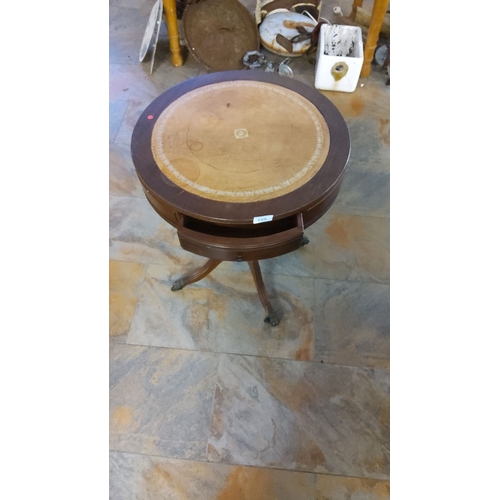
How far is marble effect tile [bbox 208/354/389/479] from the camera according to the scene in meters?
1.62

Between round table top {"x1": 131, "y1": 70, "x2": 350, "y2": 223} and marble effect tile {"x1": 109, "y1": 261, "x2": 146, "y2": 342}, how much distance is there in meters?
0.82

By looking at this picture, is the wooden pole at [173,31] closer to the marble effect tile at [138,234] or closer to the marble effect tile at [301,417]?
the marble effect tile at [138,234]

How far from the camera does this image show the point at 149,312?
1972 millimetres

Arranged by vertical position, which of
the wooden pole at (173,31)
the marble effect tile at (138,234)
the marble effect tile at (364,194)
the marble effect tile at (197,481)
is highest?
the wooden pole at (173,31)

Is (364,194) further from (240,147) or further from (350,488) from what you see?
(350,488)

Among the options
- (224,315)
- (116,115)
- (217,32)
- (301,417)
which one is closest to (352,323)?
(301,417)

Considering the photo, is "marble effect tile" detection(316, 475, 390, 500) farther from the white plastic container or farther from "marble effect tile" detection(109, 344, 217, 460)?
the white plastic container

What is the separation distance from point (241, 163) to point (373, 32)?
6.96ft

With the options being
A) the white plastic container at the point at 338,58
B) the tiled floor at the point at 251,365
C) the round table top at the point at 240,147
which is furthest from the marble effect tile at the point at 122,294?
the white plastic container at the point at 338,58

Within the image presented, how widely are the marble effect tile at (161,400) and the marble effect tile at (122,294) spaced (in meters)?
0.09

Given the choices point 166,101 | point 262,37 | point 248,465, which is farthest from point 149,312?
point 262,37

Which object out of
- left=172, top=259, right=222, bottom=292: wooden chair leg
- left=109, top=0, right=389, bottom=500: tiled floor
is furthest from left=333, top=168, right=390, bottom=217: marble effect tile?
left=172, top=259, right=222, bottom=292: wooden chair leg

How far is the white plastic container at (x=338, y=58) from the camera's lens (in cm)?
279

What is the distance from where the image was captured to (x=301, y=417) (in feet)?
5.57
